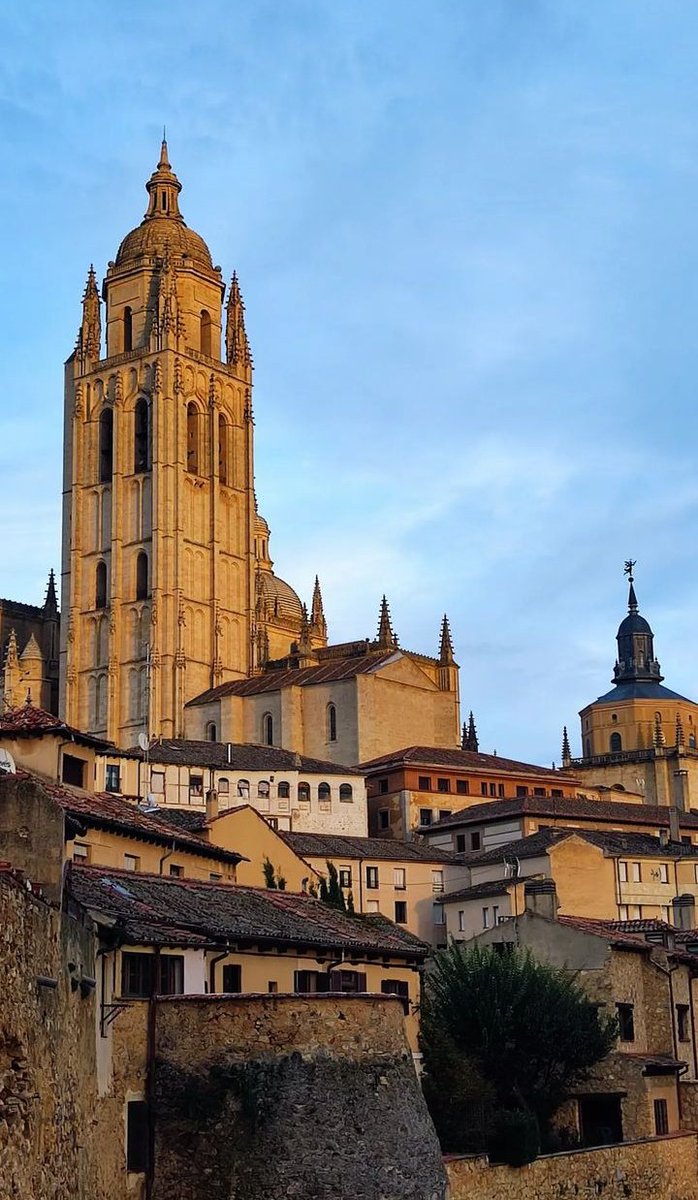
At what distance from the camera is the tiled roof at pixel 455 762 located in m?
96.3

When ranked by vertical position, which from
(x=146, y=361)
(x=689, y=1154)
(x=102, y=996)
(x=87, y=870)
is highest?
(x=146, y=361)

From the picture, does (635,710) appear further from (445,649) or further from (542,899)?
(542,899)


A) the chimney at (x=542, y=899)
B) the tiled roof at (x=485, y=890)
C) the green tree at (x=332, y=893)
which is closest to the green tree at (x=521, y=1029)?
the chimney at (x=542, y=899)

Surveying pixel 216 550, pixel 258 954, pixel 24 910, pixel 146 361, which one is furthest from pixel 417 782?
pixel 24 910

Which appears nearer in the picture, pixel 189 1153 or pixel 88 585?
pixel 189 1153

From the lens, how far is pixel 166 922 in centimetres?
3198

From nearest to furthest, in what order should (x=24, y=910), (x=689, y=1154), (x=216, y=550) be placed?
(x=24, y=910) → (x=689, y=1154) → (x=216, y=550)

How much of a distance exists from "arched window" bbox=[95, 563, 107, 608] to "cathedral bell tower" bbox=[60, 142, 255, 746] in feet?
0.32

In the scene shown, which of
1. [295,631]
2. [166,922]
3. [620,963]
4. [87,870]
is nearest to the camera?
[166,922]

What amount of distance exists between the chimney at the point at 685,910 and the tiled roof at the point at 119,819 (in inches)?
1187

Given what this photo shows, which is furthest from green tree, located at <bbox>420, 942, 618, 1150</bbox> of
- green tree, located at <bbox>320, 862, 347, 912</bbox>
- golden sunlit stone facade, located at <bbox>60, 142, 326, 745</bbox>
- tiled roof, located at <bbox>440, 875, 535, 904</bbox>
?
golden sunlit stone facade, located at <bbox>60, 142, 326, 745</bbox>

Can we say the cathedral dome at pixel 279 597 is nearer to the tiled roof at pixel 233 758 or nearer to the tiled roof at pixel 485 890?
the tiled roof at pixel 233 758

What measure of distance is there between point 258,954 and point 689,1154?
17391 millimetres

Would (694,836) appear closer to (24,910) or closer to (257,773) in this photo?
(257,773)
